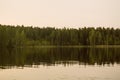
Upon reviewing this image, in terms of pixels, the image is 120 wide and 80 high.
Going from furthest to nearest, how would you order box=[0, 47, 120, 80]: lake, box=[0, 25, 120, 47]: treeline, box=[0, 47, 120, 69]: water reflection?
1. box=[0, 25, 120, 47]: treeline
2. box=[0, 47, 120, 69]: water reflection
3. box=[0, 47, 120, 80]: lake

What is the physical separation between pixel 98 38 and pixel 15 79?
114m

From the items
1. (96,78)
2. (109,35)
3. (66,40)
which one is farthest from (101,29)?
(96,78)

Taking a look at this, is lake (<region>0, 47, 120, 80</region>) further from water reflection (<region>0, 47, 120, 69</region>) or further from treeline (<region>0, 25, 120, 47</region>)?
treeline (<region>0, 25, 120, 47</region>)

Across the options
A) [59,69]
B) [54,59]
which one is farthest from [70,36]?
[59,69]

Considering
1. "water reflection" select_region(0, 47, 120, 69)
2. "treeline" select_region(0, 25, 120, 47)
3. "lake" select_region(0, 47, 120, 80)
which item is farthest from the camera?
"treeline" select_region(0, 25, 120, 47)

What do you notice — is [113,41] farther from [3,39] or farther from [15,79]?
[15,79]

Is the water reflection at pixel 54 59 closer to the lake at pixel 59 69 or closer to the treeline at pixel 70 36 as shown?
the lake at pixel 59 69

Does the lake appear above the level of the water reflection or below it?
above

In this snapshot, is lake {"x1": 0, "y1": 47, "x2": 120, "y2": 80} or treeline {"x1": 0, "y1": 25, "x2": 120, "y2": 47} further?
treeline {"x1": 0, "y1": 25, "x2": 120, "y2": 47}

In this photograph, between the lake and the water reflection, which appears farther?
the water reflection

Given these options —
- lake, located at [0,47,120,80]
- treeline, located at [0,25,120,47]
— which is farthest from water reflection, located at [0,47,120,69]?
treeline, located at [0,25,120,47]

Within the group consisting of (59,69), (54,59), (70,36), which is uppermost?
(70,36)

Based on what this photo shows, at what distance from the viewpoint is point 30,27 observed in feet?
502

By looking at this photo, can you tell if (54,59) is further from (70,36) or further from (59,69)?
(70,36)
